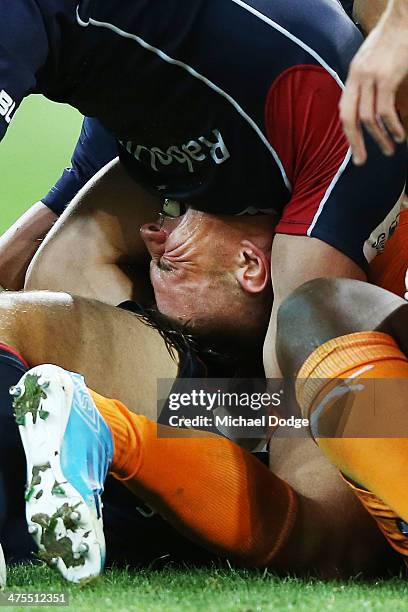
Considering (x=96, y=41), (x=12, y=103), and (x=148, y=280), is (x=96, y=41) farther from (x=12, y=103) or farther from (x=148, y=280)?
(x=148, y=280)

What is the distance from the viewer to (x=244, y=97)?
5.60 feet

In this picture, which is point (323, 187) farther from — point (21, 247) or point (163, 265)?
point (21, 247)

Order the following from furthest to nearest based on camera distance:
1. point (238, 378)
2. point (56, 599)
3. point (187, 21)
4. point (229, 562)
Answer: point (238, 378)
point (187, 21)
point (229, 562)
point (56, 599)

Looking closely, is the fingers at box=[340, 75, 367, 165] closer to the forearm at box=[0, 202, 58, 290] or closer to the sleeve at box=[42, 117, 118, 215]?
the sleeve at box=[42, 117, 118, 215]

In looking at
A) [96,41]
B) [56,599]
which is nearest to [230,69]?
[96,41]

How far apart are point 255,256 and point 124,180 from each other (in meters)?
0.37

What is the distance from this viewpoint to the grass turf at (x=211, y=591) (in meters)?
1.16

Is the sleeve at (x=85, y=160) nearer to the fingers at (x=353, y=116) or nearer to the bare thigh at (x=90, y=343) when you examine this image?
the bare thigh at (x=90, y=343)

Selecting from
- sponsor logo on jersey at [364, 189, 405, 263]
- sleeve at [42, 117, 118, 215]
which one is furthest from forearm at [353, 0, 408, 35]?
sleeve at [42, 117, 118, 215]

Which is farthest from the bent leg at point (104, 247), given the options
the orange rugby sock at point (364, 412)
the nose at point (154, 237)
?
the orange rugby sock at point (364, 412)

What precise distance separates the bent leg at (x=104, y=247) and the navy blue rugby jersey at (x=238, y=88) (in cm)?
35

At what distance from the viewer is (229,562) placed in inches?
55.7

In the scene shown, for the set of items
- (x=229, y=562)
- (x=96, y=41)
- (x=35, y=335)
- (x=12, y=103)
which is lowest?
(x=229, y=562)

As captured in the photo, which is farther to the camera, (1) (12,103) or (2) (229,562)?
(1) (12,103)
